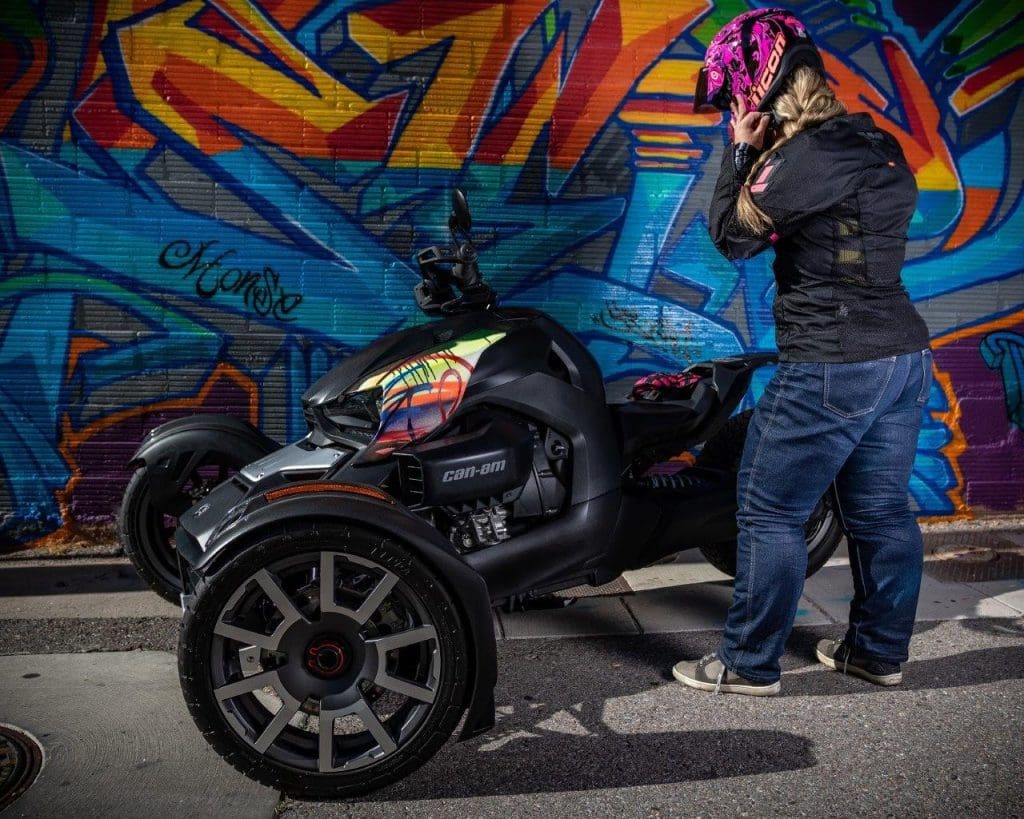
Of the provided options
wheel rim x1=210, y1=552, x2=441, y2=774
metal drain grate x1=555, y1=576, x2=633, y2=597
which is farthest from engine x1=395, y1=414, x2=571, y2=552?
metal drain grate x1=555, y1=576, x2=633, y2=597

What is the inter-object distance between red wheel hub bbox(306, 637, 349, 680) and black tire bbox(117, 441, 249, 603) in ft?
4.59

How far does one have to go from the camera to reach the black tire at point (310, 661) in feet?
8.23

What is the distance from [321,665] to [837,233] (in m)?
1.91

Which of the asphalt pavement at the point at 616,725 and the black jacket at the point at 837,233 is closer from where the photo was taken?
the asphalt pavement at the point at 616,725

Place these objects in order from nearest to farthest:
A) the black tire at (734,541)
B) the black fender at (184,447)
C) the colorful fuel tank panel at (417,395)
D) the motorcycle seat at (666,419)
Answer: the colorful fuel tank panel at (417,395)
the motorcycle seat at (666,419)
the black fender at (184,447)
the black tire at (734,541)

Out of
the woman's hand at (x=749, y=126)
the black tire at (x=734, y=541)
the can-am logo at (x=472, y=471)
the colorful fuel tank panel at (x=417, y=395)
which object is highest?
the woman's hand at (x=749, y=126)

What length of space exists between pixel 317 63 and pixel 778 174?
2771 mm

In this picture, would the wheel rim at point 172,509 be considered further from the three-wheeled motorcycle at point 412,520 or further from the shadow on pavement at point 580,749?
the shadow on pavement at point 580,749

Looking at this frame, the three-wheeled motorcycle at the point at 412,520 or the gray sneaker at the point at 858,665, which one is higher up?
the three-wheeled motorcycle at the point at 412,520

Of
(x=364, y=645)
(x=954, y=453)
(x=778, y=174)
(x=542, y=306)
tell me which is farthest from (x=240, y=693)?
(x=954, y=453)

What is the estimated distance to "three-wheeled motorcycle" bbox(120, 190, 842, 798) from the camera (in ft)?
8.38
